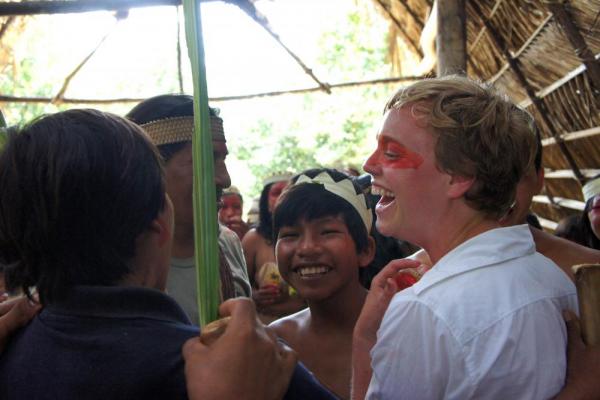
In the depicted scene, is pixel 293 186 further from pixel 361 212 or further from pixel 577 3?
pixel 577 3

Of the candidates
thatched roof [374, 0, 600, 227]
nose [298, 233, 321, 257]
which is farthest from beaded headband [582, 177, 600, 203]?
nose [298, 233, 321, 257]

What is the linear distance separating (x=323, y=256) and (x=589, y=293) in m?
1.15

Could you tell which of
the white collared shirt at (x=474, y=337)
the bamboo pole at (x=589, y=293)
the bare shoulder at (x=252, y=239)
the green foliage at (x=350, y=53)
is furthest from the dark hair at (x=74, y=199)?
the green foliage at (x=350, y=53)

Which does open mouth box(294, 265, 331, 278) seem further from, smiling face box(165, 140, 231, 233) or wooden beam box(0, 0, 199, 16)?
wooden beam box(0, 0, 199, 16)

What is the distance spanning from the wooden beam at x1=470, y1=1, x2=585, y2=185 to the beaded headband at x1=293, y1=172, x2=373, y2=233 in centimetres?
351

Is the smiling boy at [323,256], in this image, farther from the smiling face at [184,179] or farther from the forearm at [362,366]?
the forearm at [362,366]

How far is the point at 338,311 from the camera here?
228 cm

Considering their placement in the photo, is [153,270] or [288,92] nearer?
[153,270]

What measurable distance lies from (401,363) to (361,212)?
1131 millimetres

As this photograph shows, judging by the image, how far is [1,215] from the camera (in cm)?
110

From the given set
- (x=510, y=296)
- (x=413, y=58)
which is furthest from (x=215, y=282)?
(x=413, y=58)

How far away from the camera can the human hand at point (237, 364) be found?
0.94 metres

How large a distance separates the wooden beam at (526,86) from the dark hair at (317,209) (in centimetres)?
357

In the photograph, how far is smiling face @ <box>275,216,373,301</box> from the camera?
2.27 metres
